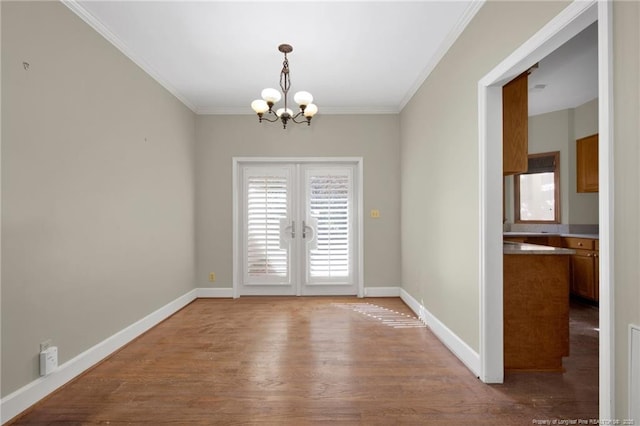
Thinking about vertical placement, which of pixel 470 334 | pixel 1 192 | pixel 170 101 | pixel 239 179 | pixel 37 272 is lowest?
pixel 470 334

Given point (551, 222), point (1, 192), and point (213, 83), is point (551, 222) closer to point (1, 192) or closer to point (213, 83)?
point (213, 83)

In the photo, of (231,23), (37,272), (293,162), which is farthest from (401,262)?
(37,272)

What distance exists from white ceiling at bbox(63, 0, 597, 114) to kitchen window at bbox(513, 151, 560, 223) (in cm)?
132

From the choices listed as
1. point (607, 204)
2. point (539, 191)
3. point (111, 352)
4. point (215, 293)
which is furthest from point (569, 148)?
point (111, 352)

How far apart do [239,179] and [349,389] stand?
337cm

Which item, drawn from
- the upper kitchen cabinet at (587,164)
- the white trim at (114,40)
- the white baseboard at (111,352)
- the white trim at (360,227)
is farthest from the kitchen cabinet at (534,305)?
the white trim at (114,40)

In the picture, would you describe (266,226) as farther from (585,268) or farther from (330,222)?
(585,268)

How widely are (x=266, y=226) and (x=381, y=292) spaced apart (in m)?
1.95

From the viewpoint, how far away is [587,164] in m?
4.33

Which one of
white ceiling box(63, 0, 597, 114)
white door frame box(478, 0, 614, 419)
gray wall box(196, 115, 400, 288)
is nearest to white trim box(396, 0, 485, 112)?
white ceiling box(63, 0, 597, 114)

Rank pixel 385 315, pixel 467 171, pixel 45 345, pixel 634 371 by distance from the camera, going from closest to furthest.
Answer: pixel 634 371, pixel 45 345, pixel 467 171, pixel 385 315

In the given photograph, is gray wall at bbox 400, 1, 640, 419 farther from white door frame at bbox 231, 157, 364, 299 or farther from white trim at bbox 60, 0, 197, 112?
white trim at bbox 60, 0, 197, 112

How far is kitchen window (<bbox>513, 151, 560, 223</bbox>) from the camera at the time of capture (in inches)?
189

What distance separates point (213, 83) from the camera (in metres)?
3.76
